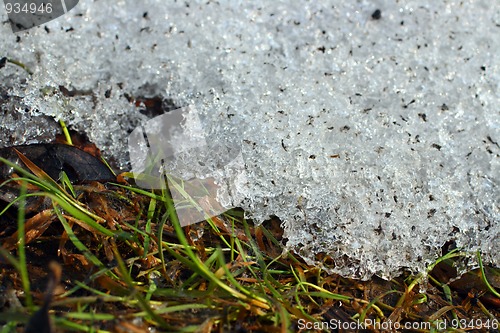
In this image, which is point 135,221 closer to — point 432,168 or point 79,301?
point 79,301

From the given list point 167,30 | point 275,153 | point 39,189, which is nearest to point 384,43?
point 275,153

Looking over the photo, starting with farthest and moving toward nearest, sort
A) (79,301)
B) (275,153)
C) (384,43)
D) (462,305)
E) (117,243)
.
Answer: (384,43), (275,153), (462,305), (117,243), (79,301)

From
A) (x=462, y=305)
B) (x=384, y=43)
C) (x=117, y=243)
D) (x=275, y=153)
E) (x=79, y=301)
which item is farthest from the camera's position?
(x=384, y=43)

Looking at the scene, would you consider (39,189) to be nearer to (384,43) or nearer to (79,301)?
(79,301)

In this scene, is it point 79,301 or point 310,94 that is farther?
point 310,94

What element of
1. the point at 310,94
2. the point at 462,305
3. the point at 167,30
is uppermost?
the point at 167,30

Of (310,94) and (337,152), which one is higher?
(310,94)
